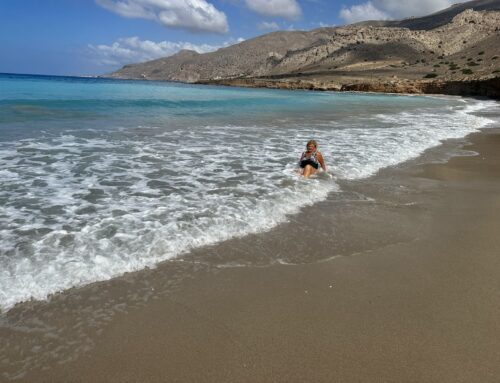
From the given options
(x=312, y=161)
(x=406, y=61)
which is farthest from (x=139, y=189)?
(x=406, y=61)

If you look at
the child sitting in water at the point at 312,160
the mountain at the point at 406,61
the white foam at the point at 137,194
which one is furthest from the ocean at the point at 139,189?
the mountain at the point at 406,61

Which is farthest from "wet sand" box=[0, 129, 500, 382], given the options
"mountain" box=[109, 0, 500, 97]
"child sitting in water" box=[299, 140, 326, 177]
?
"mountain" box=[109, 0, 500, 97]

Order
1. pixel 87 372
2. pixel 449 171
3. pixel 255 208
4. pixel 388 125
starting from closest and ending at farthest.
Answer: pixel 87 372, pixel 255 208, pixel 449 171, pixel 388 125

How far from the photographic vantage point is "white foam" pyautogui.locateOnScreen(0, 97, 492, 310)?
4.16 m

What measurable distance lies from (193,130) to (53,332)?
11221mm

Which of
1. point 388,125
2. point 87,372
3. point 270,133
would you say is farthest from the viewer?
point 388,125

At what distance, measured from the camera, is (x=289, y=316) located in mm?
3361

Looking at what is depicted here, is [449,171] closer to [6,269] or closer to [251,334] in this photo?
[251,334]

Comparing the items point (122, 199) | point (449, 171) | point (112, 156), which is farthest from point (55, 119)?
point (449, 171)

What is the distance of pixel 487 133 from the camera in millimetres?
15055

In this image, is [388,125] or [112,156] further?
[388,125]

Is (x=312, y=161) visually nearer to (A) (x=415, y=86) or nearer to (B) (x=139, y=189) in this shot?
(B) (x=139, y=189)

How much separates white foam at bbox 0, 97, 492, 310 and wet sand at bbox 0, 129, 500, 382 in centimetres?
35

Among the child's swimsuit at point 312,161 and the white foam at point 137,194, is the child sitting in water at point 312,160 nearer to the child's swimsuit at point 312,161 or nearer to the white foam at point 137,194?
the child's swimsuit at point 312,161
